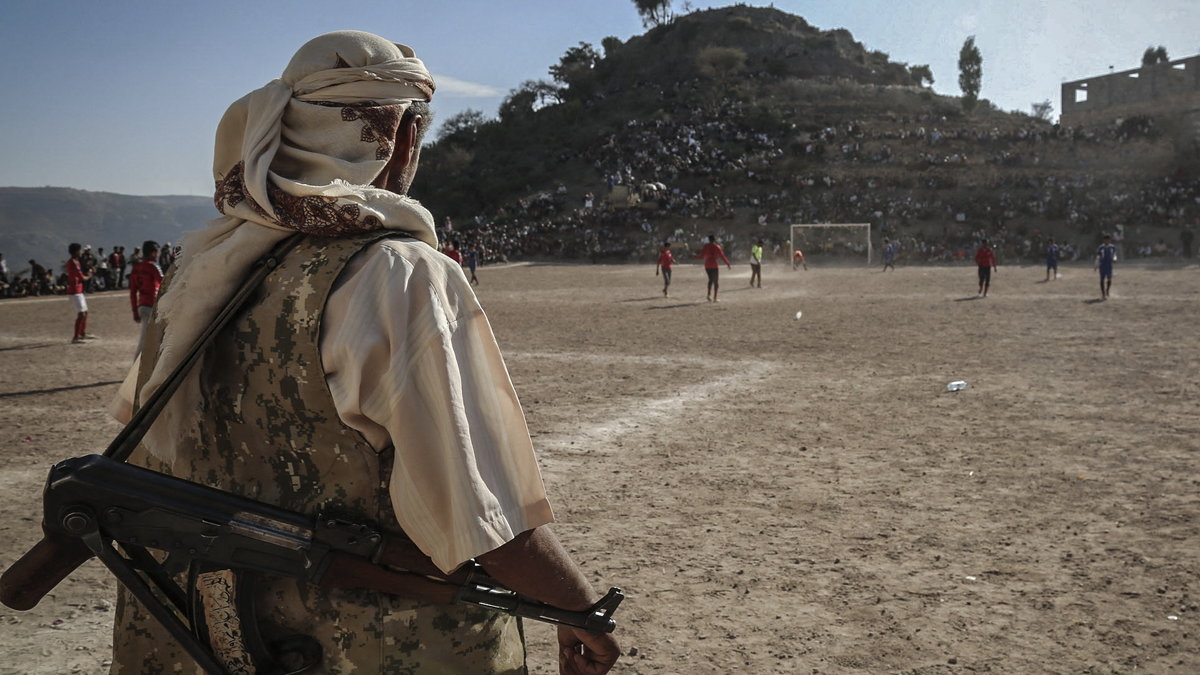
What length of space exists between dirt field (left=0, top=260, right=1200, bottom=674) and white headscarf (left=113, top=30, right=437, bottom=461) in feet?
8.76

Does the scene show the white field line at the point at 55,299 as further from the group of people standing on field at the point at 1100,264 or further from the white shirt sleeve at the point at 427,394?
the white shirt sleeve at the point at 427,394

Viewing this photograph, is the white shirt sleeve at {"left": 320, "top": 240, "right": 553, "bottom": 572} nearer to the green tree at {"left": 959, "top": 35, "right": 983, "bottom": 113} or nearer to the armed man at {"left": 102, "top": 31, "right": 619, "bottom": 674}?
the armed man at {"left": 102, "top": 31, "right": 619, "bottom": 674}

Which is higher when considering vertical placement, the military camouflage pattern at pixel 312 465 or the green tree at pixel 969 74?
the green tree at pixel 969 74

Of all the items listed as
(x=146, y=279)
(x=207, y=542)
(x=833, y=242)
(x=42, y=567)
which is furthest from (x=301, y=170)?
(x=833, y=242)

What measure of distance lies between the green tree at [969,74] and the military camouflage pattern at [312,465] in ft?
309

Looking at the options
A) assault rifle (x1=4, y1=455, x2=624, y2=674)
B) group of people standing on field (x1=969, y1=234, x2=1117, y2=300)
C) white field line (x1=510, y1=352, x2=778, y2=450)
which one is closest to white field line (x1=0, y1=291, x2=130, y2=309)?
white field line (x1=510, y1=352, x2=778, y2=450)

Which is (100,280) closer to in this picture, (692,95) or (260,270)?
(260,270)

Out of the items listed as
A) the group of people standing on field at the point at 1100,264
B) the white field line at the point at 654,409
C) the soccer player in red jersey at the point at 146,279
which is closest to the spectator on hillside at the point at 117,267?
the soccer player in red jersey at the point at 146,279

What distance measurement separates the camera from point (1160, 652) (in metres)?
3.92

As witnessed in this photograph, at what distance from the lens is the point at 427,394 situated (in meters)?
1.57

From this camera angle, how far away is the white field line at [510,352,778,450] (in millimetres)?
8102

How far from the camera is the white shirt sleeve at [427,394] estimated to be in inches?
61.9

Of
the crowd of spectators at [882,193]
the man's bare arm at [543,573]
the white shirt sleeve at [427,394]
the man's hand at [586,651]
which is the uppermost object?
the crowd of spectators at [882,193]

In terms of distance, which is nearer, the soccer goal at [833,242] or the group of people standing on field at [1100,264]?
the group of people standing on field at [1100,264]
